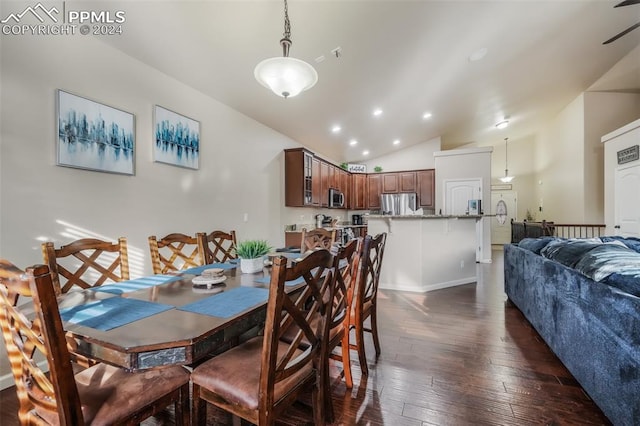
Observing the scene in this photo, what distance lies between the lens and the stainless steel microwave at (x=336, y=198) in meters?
6.32

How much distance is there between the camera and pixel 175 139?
3094 mm

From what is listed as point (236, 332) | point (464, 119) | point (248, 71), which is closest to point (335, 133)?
point (248, 71)

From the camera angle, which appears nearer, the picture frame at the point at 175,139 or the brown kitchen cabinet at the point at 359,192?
the picture frame at the point at 175,139

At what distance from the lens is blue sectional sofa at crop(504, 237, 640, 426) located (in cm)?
129

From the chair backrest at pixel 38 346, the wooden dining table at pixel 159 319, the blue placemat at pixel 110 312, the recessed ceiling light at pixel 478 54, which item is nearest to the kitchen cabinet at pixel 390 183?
the recessed ceiling light at pixel 478 54

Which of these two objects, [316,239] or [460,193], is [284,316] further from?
[460,193]

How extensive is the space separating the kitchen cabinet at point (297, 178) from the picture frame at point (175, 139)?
1.95 metres

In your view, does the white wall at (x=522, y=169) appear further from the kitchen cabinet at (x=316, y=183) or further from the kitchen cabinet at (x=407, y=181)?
the kitchen cabinet at (x=316, y=183)

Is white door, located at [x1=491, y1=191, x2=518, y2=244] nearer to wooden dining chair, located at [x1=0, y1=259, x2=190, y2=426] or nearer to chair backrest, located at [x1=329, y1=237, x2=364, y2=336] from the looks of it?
chair backrest, located at [x1=329, y1=237, x2=364, y2=336]

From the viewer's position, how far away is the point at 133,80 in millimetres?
2682

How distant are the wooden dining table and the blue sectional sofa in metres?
1.60

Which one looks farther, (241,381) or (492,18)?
(492,18)

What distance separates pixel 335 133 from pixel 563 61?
3.97 m

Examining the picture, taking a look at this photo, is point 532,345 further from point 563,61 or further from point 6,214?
point 563,61
